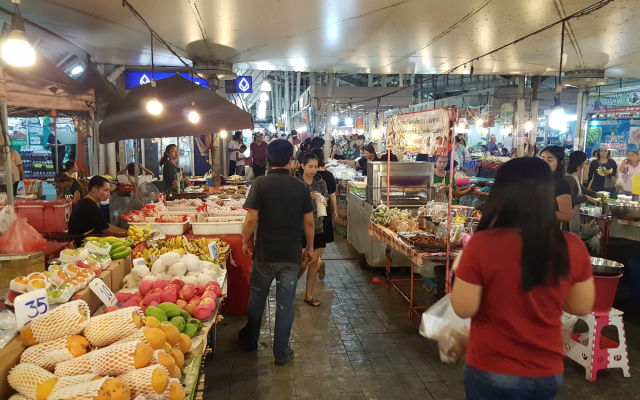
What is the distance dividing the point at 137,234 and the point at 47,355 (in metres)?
2.65

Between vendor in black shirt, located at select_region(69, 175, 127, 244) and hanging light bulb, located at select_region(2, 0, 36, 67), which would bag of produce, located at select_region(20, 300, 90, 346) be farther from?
vendor in black shirt, located at select_region(69, 175, 127, 244)

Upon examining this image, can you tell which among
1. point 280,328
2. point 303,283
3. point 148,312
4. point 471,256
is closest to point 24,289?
point 148,312

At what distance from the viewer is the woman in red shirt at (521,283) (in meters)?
1.92

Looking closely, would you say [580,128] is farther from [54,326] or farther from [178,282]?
[54,326]

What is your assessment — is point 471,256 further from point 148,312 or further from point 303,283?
point 303,283

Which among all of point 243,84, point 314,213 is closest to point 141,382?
point 314,213

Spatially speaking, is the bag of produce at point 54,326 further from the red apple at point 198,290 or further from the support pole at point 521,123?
the support pole at point 521,123

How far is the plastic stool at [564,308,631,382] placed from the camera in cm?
403

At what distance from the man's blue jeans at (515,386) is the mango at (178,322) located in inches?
73.0

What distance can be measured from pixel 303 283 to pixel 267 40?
430cm

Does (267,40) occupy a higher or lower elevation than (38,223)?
higher

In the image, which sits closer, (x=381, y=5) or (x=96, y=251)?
(x=96, y=251)

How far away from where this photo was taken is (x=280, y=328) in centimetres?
424

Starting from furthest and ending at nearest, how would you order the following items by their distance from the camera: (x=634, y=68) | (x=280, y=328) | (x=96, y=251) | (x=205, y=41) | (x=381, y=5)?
(x=634, y=68) < (x=205, y=41) < (x=381, y=5) < (x=280, y=328) < (x=96, y=251)
